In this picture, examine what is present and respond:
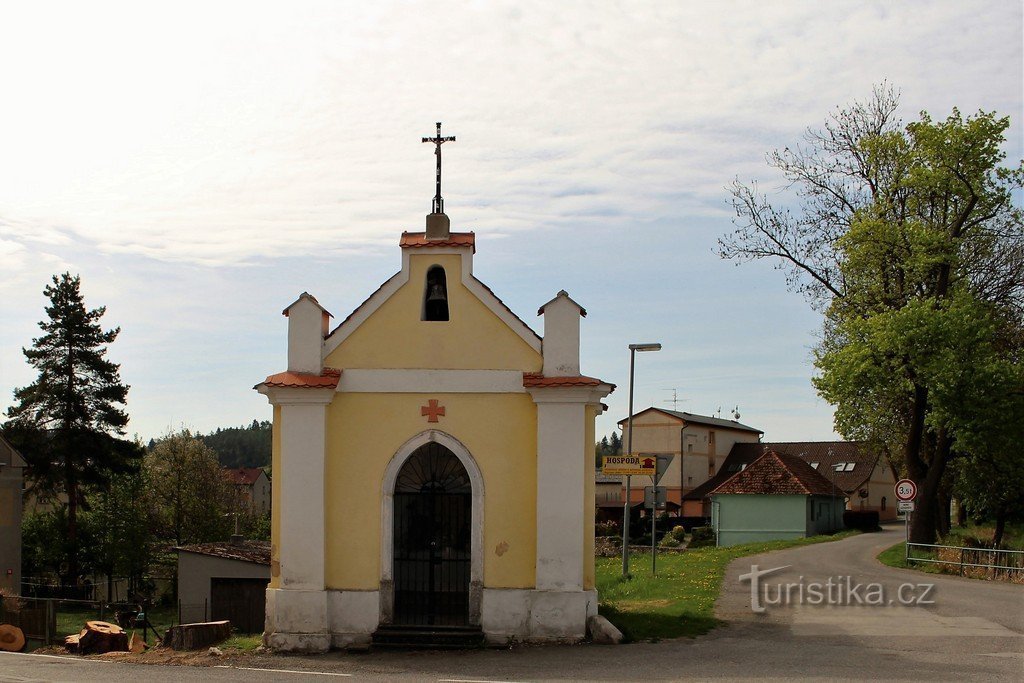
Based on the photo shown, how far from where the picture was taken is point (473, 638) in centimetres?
1462

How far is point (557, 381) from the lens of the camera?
1498 cm

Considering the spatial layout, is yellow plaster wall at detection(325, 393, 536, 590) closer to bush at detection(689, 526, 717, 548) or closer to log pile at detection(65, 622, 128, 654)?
log pile at detection(65, 622, 128, 654)

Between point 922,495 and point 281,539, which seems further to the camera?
point 922,495

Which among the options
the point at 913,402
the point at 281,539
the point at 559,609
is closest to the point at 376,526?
the point at 281,539

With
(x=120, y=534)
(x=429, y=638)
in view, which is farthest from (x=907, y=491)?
(x=120, y=534)

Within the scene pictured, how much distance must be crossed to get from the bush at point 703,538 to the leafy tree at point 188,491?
24.4m

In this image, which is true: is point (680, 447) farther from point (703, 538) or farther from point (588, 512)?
point (588, 512)

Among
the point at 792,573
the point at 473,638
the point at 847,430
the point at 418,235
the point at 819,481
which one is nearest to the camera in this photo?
the point at 473,638

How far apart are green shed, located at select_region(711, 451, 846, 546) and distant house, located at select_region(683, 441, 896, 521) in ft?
56.8

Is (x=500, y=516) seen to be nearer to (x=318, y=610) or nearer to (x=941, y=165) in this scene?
(x=318, y=610)

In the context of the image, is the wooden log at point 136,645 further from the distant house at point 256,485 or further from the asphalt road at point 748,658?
the distant house at point 256,485

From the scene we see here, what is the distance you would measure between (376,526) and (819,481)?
38.9 m

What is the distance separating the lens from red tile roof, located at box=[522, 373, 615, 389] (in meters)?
14.9

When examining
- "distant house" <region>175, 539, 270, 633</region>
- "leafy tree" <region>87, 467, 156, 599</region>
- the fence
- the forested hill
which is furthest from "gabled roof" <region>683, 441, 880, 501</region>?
the forested hill
